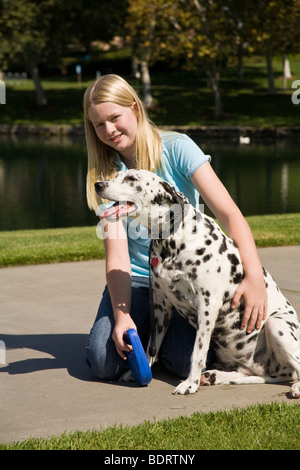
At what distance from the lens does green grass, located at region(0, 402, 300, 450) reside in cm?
367

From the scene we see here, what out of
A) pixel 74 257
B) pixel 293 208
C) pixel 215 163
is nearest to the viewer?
pixel 74 257

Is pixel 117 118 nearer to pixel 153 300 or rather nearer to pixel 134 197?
pixel 134 197

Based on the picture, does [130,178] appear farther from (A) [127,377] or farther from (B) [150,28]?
(B) [150,28]

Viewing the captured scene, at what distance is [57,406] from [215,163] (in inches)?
966

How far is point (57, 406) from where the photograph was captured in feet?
14.5

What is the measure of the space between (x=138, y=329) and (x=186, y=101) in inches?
1914

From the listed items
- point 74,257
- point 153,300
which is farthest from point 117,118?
→ point 74,257

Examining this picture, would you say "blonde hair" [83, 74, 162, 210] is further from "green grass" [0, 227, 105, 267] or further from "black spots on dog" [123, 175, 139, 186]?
"green grass" [0, 227, 105, 267]

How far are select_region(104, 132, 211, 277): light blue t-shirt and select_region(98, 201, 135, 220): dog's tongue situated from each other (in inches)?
26.1

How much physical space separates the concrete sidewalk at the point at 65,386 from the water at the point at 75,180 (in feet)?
28.4

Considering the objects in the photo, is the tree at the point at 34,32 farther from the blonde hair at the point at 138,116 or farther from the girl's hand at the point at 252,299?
the girl's hand at the point at 252,299

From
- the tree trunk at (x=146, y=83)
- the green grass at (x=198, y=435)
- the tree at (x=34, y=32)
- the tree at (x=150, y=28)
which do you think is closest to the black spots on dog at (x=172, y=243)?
the green grass at (x=198, y=435)

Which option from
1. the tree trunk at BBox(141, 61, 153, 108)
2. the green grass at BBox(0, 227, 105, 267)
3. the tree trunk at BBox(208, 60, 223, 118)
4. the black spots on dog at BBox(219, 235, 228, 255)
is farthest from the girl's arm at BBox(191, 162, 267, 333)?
the tree trunk at BBox(141, 61, 153, 108)
